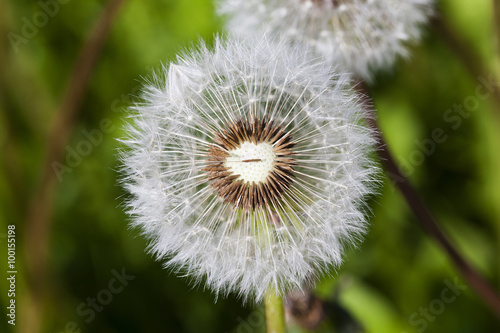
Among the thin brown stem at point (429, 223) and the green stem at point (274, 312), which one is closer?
the green stem at point (274, 312)

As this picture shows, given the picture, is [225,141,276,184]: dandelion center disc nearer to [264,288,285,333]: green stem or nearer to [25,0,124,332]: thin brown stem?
[264,288,285,333]: green stem

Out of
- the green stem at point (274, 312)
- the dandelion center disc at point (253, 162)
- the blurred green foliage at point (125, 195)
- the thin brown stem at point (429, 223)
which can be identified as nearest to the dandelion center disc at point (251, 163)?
the dandelion center disc at point (253, 162)

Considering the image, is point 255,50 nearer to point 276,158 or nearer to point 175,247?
point 276,158

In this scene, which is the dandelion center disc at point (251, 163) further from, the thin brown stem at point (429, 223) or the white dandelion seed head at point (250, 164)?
the thin brown stem at point (429, 223)

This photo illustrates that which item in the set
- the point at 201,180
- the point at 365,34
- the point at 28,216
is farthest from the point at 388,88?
the point at 28,216

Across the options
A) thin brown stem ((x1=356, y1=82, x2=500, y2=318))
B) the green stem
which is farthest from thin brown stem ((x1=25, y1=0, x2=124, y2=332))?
the green stem
